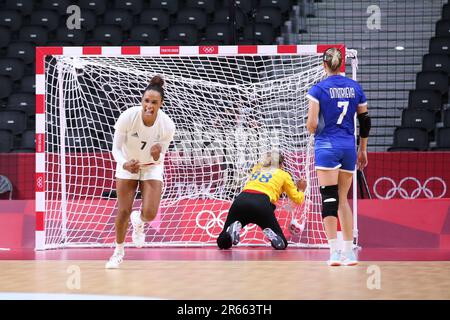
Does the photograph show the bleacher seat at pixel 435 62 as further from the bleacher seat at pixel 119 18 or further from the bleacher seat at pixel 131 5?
the bleacher seat at pixel 131 5

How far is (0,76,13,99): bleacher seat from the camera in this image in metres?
16.6

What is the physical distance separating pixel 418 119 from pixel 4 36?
8.73 m

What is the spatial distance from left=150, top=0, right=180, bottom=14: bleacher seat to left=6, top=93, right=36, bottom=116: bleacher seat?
3.91 m

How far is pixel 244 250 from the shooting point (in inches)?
422

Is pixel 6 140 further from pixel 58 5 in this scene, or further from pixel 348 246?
pixel 348 246

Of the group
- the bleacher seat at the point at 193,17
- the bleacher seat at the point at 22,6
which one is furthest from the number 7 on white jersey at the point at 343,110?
the bleacher seat at the point at 22,6

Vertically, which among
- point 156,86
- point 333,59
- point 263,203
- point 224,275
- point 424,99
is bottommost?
point 224,275

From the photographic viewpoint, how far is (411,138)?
14.8 m

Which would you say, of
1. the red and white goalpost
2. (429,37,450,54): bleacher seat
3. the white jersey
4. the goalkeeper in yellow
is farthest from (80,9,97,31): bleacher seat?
the white jersey

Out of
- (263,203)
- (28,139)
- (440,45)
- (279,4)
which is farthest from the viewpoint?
(279,4)

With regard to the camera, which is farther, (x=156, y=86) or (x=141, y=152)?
(x=141, y=152)

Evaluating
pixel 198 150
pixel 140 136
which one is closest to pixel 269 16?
pixel 198 150

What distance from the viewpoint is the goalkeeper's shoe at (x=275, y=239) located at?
10633 mm

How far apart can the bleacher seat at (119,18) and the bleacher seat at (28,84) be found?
2.44m
